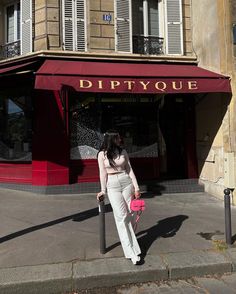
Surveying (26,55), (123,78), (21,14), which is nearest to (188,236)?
(123,78)

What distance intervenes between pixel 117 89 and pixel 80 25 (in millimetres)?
2716

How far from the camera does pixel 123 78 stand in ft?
27.5

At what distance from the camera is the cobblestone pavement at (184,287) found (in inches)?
171

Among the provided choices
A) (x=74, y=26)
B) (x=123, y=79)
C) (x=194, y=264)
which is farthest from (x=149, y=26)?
(x=194, y=264)

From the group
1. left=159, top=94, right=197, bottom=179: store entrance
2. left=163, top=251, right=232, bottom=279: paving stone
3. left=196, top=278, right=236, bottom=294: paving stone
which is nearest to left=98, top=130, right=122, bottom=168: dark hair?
left=163, top=251, right=232, bottom=279: paving stone

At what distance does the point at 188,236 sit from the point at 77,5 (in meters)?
6.82

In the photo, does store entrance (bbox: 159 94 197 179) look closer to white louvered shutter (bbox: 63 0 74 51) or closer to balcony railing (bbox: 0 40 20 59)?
white louvered shutter (bbox: 63 0 74 51)

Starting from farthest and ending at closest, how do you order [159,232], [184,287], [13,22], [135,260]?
1. [13,22]
2. [159,232]
3. [135,260]
4. [184,287]

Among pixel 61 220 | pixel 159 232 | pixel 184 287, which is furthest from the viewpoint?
pixel 61 220

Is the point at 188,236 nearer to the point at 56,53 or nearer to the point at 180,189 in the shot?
the point at 180,189

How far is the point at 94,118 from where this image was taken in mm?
10031

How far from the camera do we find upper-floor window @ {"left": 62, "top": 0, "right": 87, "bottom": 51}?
973 centimetres

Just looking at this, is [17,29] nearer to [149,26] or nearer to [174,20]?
[149,26]

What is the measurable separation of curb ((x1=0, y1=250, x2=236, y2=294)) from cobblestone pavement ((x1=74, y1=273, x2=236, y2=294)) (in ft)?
0.25
